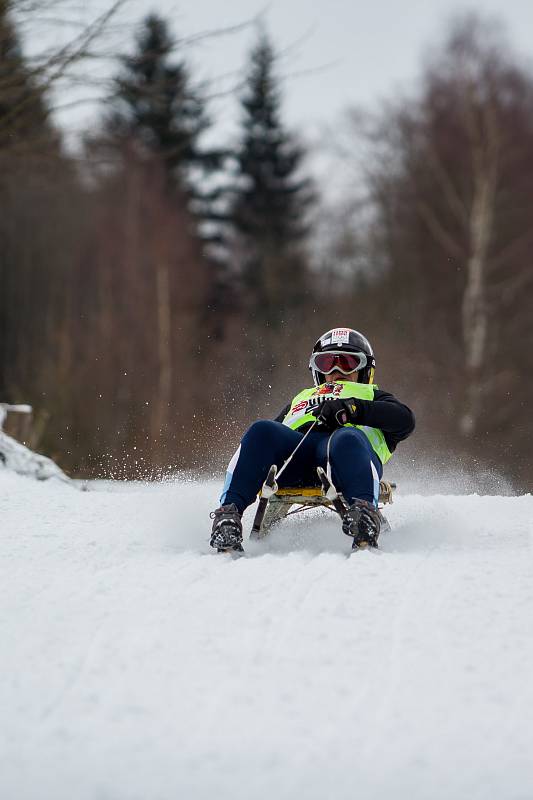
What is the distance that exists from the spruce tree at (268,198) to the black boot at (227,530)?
24542mm

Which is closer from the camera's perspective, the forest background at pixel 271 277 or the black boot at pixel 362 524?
the black boot at pixel 362 524

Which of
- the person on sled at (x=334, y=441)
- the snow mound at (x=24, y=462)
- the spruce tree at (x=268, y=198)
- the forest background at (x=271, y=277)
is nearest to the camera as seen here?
the person on sled at (x=334, y=441)

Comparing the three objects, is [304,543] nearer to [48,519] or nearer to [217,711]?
[48,519]

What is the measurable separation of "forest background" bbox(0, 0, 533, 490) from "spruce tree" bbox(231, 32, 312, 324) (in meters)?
0.06

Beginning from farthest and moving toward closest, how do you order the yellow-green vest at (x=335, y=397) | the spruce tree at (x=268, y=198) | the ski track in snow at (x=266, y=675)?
the spruce tree at (x=268, y=198) → the yellow-green vest at (x=335, y=397) → the ski track in snow at (x=266, y=675)

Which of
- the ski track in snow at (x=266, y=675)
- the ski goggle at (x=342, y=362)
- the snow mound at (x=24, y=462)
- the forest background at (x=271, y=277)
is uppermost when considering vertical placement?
the forest background at (x=271, y=277)

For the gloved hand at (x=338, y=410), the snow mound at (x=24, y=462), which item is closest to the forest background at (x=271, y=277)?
the snow mound at (x=24, y=462)

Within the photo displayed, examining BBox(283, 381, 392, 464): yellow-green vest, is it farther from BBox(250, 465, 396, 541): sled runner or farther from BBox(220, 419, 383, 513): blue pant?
BBox(250, 465, 396, 541): sled runner

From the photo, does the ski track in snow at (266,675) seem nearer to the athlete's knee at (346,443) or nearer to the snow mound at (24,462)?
the athlete's knee at (346,443)

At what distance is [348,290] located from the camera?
85.4 feet

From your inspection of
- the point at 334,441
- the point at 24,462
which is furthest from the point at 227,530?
the point at 24,462

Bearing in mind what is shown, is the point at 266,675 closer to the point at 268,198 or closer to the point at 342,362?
the point at 342,362

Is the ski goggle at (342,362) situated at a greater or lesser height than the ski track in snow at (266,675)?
greater

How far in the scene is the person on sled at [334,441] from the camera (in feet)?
15.7
